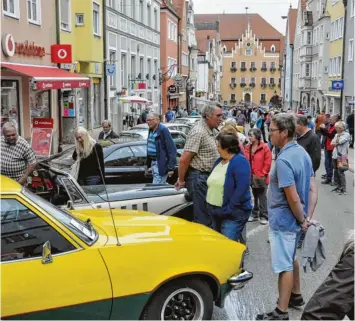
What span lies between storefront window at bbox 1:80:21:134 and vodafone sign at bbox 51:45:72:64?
248cm

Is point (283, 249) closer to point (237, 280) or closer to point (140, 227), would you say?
point (237, 280)

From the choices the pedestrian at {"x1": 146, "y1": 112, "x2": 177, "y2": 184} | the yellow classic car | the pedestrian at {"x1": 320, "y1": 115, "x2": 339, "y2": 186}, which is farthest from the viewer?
the pedestrian at {"x1": 320, "y1": 115, "x2": 339, "y2": 186}

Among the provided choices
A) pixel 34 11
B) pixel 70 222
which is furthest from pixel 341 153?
pixel 34 11

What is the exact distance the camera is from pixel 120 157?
30.9 ft

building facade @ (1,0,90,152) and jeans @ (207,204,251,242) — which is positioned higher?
building facade @ (1,0,90,152)

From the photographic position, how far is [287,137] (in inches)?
168

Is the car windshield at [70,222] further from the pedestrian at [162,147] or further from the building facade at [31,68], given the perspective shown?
the building facade at [31,68]

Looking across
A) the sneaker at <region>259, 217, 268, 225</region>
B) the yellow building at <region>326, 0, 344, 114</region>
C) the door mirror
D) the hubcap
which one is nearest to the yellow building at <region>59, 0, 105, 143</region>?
the sneaker at <region>259, 217, 268, 225</region>

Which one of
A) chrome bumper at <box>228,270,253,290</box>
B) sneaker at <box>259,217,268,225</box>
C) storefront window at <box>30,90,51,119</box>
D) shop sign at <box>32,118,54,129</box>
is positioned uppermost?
storefront window at <box>30,90,51,119</box>

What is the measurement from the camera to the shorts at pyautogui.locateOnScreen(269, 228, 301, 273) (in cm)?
428

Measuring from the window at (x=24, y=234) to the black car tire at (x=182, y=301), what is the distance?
2.64ft

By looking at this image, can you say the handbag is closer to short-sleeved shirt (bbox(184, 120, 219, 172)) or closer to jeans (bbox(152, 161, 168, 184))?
jeans (bbox(152, 161, 168, 184))

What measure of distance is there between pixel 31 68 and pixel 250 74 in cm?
9234

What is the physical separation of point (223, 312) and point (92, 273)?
68.6 inches
